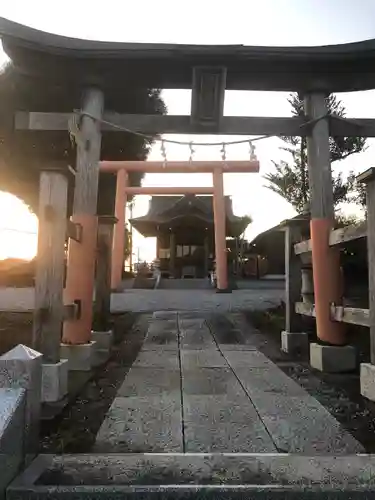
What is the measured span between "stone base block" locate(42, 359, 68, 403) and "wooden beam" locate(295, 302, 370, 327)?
2.41m

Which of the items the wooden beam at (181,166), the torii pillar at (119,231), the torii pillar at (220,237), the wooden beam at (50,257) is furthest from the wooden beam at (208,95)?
the torii pillar at (119,231)

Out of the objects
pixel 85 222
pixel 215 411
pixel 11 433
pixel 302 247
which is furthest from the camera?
pixel 302 247

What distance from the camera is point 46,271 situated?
326cm

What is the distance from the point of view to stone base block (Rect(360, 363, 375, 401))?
2.94m

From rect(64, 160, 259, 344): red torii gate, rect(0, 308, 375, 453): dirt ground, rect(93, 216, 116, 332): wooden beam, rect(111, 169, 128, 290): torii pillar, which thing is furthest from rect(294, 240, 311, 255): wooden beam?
rect(111, 169, 128, 290): torii pillar

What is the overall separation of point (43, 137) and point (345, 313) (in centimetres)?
782

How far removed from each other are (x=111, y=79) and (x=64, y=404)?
3626 millimetres

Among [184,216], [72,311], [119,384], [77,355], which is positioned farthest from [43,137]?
[184,216]

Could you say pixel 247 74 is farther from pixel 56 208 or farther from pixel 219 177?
pixel 219 177

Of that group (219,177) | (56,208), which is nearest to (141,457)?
(56,208)

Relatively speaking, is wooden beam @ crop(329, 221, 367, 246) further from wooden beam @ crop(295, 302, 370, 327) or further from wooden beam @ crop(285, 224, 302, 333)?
wooden beam @ crop(285, 224, 302, 333)

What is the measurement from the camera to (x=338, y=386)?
345cm

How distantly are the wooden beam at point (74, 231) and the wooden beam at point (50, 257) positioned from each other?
1.85 feet

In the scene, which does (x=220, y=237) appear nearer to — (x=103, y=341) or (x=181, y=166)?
(x=181, y=166)
